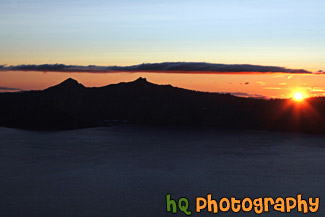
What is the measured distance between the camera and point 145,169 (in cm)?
6419

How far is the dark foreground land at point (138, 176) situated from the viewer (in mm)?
42188

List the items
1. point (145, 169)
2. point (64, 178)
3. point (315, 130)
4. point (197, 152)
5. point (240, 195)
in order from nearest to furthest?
point (240, 195), point (64, 178), point (145, 169), point (197, 152), point (315, 130)

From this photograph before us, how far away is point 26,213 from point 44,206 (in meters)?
2.62

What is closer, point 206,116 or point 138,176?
Answer: point 138,176

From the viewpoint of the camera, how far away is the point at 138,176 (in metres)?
57.9

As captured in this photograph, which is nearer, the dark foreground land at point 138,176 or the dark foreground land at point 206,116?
the dark foreground land at point 138,176

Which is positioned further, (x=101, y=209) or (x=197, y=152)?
(x=197, y=152)

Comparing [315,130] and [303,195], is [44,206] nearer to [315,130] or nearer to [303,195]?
[303,195]

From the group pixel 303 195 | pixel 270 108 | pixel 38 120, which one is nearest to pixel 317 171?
pixel 303 195

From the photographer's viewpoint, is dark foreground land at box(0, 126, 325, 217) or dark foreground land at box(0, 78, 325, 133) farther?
dark foreground land at box(0, 78, 325, 133)

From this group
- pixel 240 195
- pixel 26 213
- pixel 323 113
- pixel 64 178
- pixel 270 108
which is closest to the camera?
pixel 26 213

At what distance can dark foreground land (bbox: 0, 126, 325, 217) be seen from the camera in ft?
138

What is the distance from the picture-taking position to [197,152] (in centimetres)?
8662

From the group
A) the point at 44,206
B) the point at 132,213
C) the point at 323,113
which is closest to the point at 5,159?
the point at 44,206
